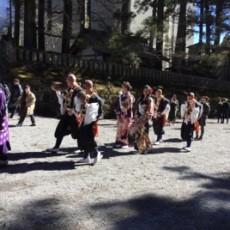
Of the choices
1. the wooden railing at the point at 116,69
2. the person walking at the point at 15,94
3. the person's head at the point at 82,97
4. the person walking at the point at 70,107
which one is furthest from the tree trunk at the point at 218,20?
the person's head at the point at 82,97

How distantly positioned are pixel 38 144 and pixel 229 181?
15.6 ft

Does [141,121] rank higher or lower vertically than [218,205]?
higher

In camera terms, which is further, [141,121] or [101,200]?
[141,121]

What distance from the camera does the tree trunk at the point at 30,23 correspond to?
747 inches

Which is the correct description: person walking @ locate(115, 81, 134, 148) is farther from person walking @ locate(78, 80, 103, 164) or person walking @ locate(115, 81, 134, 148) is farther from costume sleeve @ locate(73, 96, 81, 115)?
costume sleeve @ locate(73, 96, 81, 115)

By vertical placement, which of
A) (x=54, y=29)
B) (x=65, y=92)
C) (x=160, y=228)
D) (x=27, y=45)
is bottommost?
(x=160, y=228)

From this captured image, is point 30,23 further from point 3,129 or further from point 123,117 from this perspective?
point 3,129

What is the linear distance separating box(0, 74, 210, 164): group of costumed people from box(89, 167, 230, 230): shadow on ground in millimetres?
2095

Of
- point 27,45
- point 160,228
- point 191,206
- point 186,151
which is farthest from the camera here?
point 27,45

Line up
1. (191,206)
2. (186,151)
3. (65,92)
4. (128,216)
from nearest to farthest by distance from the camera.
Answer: (128,216) → (191,206) → (65,92) → (186,151)

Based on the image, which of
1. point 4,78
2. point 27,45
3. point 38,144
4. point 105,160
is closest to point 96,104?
point 105,160

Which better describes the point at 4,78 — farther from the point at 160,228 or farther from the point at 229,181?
the point at 160,228

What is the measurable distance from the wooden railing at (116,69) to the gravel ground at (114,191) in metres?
10.8

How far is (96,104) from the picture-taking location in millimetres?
7031
